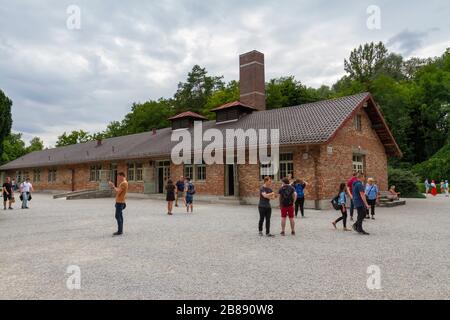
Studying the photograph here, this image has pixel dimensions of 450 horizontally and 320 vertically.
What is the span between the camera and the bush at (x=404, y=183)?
81.8 ft

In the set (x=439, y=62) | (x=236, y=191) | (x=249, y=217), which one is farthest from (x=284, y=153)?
(x=439, y=62)

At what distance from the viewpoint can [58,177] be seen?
32031 millimetres

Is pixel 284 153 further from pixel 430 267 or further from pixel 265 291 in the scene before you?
pixel 265 291

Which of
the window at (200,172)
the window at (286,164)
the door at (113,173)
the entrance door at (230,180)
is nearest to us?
the window at (286,164)

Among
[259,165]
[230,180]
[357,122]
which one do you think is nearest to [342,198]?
[259,165]

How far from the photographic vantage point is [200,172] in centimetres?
2036

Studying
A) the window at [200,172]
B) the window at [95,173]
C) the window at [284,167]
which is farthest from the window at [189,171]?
the window at [95,173]

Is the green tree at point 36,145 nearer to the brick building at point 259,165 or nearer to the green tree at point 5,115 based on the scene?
the brick building at point 259,165

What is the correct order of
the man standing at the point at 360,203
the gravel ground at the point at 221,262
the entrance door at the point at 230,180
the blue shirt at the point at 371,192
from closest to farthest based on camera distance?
the gravel ground at the point at 221,262 → the man standing at the point at 360,203 → the blue shirt at the point at 371,192 → the entrance door at the point at 230,180

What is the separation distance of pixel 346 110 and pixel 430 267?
42.1 ft

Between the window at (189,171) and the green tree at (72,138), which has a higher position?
the green tree at (72,138)

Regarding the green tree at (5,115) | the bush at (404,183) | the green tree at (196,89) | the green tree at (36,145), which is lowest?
the bush at (404,183)

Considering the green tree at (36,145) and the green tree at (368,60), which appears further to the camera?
the green tree at (36,145)

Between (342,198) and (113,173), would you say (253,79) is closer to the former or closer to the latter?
(113,173)
